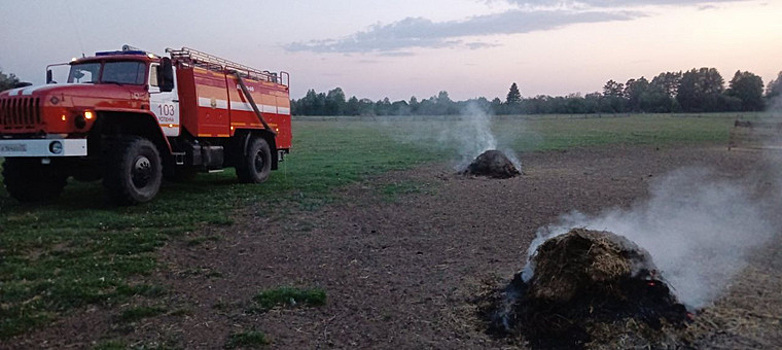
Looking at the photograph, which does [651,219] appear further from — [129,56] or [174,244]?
[129,56]

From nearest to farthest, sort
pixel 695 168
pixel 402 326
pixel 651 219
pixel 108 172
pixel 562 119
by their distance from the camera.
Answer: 1. pixel 402 326
2. pixel 651 219
3. pixel 108 172
4. pixel 695 168
5. pixel 562 119

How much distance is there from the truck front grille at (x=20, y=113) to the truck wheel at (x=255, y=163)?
5.31 m

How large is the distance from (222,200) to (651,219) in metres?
8.00

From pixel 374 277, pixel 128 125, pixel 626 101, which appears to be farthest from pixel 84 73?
pixel 626 101

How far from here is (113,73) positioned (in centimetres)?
1152

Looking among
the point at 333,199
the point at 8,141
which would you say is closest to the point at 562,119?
the point at 333,199

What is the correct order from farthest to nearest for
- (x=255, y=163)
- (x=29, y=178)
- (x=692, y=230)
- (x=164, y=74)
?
(x=255, y=163) < (x=164, y=74) < (x=29, y=178) < (x=692, y=230)

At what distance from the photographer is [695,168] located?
712 inches

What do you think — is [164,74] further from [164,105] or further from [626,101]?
[626,101]

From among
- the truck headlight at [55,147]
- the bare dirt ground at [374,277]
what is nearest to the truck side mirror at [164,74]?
the truck headlight at [55,147]

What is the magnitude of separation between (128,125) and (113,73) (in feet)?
3.56

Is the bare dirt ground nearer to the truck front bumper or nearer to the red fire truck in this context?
the red fire truck

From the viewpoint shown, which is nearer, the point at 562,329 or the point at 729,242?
the point at 562,329

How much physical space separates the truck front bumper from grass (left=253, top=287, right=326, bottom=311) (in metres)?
5.62
